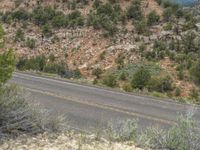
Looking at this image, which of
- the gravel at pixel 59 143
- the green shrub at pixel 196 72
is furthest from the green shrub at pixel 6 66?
the green shrub at pixel 196 72

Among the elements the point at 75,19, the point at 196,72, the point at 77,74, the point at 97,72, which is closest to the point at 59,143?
the point at 196,72

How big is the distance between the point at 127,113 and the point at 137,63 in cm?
1612

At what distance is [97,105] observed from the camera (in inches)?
617

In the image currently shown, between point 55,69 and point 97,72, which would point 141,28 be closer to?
point 97,72

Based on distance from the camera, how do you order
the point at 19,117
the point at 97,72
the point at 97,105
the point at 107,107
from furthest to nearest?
the point at 97,72 < the point at 97,105 < the point at 107,107 < the point at 19,117

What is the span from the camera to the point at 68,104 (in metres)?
15.4

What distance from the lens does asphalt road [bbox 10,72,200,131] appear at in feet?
43.3

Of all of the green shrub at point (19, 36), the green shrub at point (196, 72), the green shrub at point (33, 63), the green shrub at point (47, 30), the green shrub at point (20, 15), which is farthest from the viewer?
the green shrub at point (20, 15)

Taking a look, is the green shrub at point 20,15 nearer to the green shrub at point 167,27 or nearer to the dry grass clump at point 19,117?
the green shrub at point 167,27

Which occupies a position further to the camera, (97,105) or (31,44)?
(31,44)

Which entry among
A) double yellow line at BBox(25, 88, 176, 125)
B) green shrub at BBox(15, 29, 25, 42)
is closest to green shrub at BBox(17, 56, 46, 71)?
green shrub at BBox(15, 29, 25, 42)

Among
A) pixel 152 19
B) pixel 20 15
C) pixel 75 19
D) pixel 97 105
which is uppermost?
pixel 152 19

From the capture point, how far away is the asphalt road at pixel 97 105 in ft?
43.3

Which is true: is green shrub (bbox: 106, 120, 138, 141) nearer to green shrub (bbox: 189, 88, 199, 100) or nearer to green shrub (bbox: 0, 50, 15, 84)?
green shrub (bbox: 0, 50, 15, 84)
